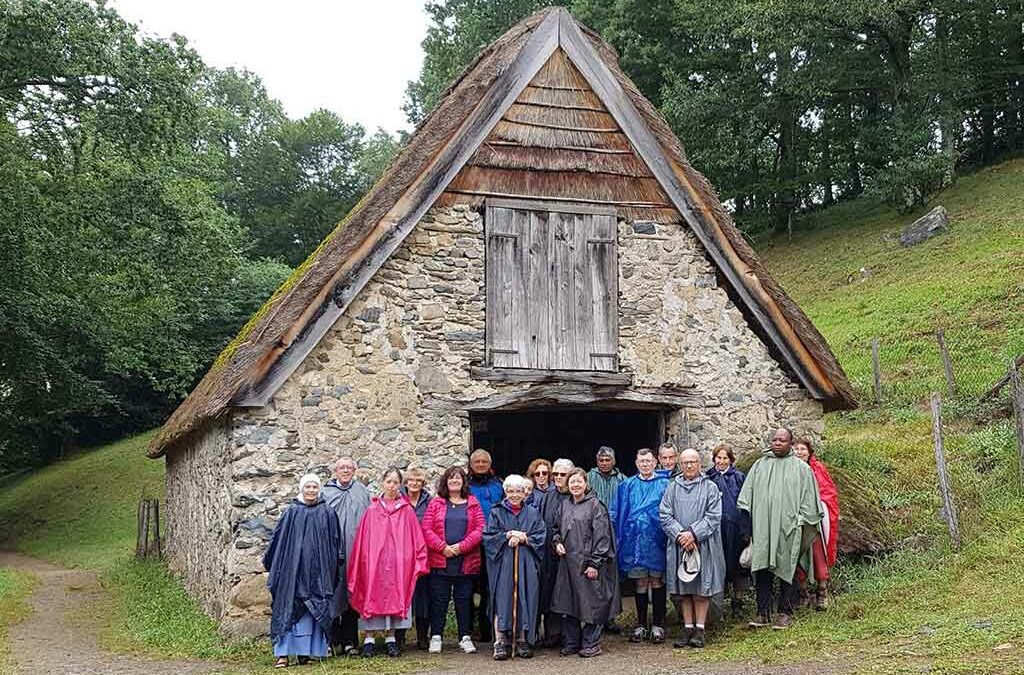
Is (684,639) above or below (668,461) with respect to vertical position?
below

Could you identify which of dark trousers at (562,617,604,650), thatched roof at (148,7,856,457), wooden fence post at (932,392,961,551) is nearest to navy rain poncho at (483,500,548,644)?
dark trousers at (562,617,604,650)

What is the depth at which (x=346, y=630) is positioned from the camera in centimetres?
897

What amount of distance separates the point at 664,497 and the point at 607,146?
404 centimetres

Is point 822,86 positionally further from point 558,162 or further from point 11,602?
point 11,602

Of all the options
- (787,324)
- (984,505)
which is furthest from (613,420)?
(984,505)

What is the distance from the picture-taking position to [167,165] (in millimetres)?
20938

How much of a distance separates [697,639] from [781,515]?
47.2 inches

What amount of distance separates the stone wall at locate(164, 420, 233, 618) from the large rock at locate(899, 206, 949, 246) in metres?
20.4

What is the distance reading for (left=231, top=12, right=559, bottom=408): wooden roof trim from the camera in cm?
977

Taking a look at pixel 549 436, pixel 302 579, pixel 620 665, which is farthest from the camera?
pixel 549 436

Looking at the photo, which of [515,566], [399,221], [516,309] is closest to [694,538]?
[515,566]

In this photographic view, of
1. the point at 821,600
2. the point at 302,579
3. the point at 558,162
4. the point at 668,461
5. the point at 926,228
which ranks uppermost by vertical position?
the point at 926,228

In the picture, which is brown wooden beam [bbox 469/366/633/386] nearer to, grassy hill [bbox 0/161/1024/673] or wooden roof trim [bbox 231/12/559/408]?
wooden roof trim [bbox 231/12/559/408]

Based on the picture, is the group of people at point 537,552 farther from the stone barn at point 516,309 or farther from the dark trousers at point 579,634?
the stone barn at point 516,309
